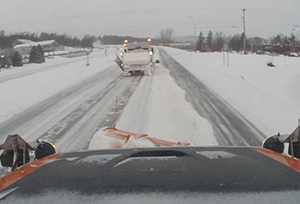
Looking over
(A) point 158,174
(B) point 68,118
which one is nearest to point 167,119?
(B) point 68,118

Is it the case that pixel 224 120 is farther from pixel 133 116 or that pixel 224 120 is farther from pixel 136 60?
pixel 136 60

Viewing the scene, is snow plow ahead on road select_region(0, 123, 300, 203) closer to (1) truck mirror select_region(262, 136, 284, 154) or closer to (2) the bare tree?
(1) truck mirror select_region(262, 136, 284, 154)

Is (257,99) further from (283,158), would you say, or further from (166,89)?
(283,158)

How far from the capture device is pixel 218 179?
5.90 ft

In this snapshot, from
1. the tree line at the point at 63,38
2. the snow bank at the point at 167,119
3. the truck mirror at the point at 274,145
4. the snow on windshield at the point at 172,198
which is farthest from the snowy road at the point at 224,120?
the tree line at the point at 63,38

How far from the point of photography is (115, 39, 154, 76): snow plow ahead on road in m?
22.6

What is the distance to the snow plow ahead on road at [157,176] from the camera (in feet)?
5.36

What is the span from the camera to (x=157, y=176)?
1.86 meters

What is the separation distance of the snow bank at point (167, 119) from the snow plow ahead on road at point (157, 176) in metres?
4.78

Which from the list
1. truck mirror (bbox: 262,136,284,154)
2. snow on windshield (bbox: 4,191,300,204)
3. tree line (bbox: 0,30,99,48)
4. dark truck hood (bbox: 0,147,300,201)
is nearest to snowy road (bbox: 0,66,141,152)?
truck mirror (bbox: 262,136,284,154)

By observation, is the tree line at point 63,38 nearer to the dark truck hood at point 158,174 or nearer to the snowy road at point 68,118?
the snowy road at point 68,118

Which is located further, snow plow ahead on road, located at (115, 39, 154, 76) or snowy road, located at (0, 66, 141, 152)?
snow plow ahead on road, located at (115, 39, 154, 76)

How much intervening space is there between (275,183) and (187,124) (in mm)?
6976

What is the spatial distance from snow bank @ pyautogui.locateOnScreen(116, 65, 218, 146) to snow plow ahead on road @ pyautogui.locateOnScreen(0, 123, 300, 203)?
4.78 metres
